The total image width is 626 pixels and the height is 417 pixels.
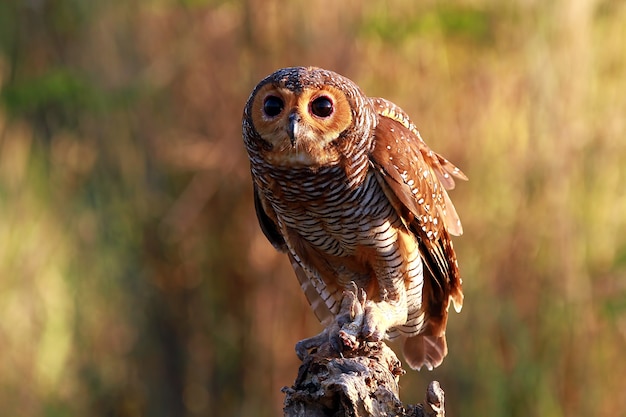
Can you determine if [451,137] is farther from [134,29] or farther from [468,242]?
[134,29]

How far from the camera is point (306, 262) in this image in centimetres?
344

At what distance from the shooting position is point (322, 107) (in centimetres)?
293

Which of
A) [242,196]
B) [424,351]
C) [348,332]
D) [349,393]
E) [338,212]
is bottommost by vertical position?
[349,393]

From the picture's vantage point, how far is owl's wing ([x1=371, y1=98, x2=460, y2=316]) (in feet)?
10.2

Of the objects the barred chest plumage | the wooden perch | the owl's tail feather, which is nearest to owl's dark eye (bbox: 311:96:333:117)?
the barred chest plumage

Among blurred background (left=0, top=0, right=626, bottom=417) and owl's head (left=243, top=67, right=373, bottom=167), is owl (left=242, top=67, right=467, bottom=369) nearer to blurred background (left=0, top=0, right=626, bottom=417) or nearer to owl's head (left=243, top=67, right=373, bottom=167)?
owl's head (left=243, top=67, right=373, bottom=167)

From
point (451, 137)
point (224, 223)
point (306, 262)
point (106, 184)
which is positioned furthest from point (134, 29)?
point (306, 262)

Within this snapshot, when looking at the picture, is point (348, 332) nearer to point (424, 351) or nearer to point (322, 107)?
point (322, 107)

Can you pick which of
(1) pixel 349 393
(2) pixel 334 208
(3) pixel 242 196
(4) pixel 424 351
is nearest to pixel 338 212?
(2) pixel 334 208

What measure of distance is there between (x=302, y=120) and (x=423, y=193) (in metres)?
0.61

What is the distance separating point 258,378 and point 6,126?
7.74 feet

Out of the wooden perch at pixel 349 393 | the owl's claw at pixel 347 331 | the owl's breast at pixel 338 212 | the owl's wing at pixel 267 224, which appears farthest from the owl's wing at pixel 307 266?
the wooden perch at pixel 349 393

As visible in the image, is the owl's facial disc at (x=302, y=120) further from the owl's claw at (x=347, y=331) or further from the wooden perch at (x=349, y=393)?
the wooden perch at (x=349, y=393)

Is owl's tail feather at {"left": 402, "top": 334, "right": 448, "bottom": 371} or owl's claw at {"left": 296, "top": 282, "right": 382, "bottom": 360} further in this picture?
owl's tail feather at {"left": 402, "top": 334, "right": 448, "bottom": 371}
